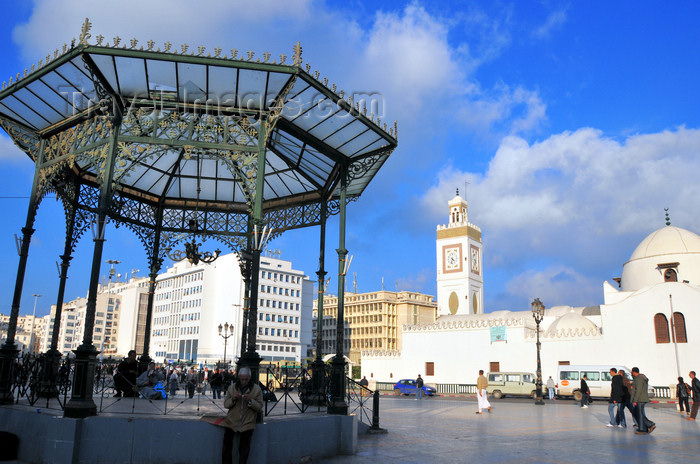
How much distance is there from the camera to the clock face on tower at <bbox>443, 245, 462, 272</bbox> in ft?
273

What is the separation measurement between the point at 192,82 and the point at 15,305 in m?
6.42

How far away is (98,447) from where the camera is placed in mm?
7668

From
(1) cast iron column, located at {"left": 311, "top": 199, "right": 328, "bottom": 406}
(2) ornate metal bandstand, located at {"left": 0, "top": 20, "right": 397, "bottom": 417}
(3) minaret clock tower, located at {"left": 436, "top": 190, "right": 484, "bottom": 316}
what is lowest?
(1) cast iron column, located at {"left": 311, "top": 199, "right": 328, "bottom": 406}

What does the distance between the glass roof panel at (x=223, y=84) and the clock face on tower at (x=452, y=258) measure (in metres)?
74.8

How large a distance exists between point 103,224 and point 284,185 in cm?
717

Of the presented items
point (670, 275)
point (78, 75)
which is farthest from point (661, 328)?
point (78, 75)

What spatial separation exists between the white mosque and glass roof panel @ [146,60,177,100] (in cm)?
3813

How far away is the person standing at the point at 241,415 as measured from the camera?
7.26 metres

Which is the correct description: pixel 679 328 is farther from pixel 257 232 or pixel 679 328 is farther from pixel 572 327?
pixel 257 232

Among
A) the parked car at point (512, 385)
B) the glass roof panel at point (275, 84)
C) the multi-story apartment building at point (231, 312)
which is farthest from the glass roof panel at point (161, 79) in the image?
the multi-story apartment building at point (231, 312)

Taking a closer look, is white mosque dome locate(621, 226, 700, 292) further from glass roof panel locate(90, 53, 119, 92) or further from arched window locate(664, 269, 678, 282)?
glass roof panel locate(90, 53, 119, 92)

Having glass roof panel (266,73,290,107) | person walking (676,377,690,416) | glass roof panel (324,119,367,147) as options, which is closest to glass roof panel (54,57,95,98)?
glass roof panel (266,73,290,107)

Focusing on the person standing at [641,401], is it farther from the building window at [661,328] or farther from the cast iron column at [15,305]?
the building window at [661,328]

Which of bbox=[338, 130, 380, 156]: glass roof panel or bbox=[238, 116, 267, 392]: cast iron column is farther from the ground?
bbox=[338, 130, 380, 156]: glass roof panel
